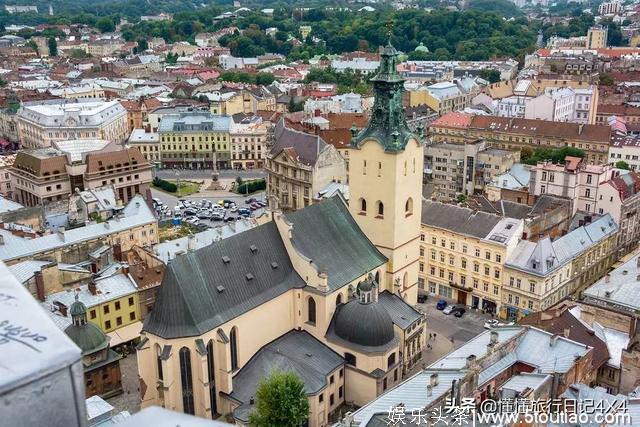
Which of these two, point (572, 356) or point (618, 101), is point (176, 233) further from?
point (618, 101)

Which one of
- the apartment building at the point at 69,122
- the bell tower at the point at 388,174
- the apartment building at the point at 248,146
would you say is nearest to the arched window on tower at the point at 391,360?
the bell tower at the point at 388,174

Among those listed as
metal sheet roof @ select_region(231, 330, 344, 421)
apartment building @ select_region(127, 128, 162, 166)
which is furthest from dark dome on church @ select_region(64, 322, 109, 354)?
apartment building @ select_region(127, 128, 162, 166)

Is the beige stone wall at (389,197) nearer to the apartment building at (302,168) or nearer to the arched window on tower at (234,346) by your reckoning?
the arched window on tower at (234,346)

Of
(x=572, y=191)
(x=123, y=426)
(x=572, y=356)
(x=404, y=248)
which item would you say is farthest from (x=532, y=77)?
(x=123, y=426)

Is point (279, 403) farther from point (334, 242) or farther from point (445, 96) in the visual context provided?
point (445, 96)

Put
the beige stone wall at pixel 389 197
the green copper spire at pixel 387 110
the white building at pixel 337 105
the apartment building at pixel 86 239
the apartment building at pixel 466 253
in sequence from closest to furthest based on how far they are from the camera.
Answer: the green copper spire at pixel 387 110
the beige stone wall at pixel 389 197
the apartment building at pixel 86 239
the apartment building at pixel 466 253
the white building at pixel 337 105

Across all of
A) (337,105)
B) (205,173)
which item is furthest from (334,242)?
(337,105)

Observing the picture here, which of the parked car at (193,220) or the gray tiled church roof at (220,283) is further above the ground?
the gray tiled church roof at (220,283)

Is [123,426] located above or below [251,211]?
above
